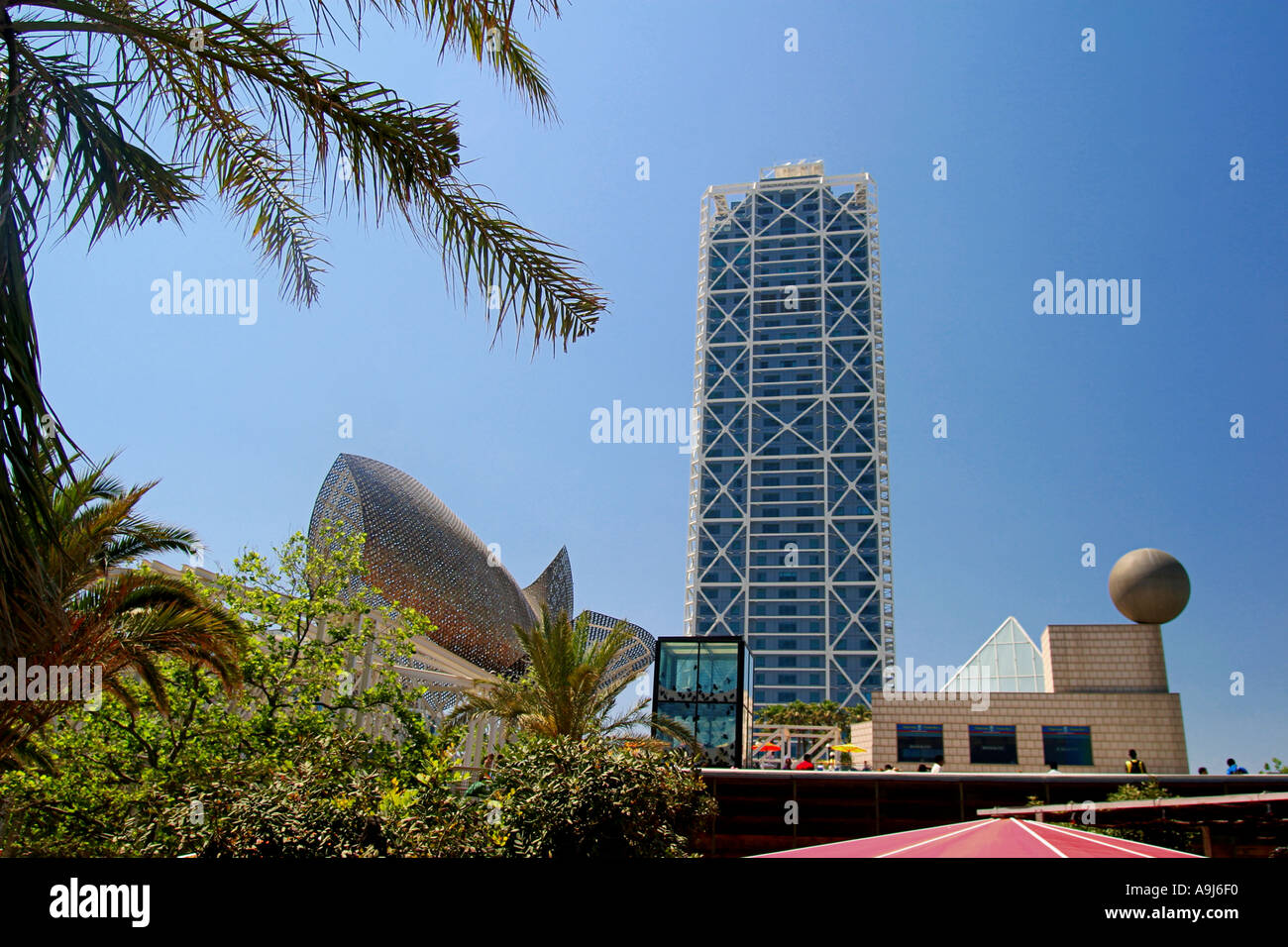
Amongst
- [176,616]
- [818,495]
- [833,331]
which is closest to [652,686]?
[176,616]

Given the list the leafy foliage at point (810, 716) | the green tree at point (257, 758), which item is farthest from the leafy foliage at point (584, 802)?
the leafy foliage at point (810, 716)

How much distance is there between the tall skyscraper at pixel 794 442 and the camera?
88938 millimetres

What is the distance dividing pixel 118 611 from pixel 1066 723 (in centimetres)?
2331

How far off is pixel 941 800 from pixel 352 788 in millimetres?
15355

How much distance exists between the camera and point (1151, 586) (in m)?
24.0

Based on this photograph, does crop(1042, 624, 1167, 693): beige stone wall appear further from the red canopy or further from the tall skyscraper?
the tall skyscraper

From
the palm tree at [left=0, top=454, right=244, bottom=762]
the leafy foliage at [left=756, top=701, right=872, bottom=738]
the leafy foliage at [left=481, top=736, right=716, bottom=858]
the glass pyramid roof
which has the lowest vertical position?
the leafy foliage at [left=756, top=701, right=872, bottom=738]

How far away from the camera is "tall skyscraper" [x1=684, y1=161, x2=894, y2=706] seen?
8894 cm

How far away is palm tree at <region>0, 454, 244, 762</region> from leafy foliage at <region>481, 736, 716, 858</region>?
3206mm

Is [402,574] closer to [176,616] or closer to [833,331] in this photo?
[176,616]

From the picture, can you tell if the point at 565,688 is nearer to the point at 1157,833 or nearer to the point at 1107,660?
the point at 1157,833

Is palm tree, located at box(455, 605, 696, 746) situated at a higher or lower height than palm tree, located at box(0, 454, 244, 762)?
lower

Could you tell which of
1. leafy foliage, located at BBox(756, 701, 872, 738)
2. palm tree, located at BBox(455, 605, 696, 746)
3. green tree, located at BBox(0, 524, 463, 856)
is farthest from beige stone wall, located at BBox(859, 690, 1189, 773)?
leafy foliage, located at BBox(756, 701, 872, 738)
